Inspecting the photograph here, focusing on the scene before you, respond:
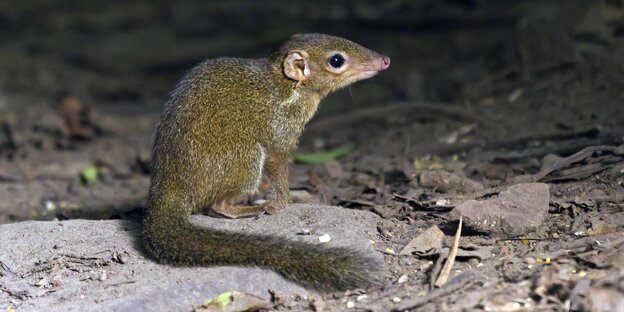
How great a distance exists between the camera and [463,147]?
718 cm

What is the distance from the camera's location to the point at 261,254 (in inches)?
187

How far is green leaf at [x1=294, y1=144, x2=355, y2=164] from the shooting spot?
7.93 m

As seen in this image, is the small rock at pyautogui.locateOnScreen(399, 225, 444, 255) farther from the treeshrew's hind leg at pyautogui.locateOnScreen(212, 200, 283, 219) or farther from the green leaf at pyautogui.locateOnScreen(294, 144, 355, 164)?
the green leaf at pyautogui.locateOnScreen(294, 144, 355, 164)

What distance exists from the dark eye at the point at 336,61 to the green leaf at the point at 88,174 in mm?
2989

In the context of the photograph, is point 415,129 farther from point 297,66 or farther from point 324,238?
point 324,238

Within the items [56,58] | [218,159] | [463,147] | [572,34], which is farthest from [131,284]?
[56,58]

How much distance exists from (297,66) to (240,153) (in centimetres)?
84

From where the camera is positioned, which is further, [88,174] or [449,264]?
[88,174]

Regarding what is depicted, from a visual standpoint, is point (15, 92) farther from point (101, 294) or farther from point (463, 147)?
point (101, 294)

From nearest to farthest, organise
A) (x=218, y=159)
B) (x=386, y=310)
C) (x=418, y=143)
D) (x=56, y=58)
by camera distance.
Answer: (x=386, y=310), (x=218, y=159), (x=418, y=143), (x=56, y=58)

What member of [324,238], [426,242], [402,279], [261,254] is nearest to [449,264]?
[402,279]

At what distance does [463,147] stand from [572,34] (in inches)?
76.7

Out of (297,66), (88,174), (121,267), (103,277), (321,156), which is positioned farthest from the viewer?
(88,174)

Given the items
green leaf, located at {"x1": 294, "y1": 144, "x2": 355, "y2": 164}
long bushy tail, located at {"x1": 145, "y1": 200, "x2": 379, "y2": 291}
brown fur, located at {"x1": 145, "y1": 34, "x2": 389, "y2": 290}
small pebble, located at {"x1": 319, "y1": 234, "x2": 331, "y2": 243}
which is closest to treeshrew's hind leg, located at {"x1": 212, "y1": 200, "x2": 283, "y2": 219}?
brown fur, located at {"x1": 145, "y1": 34, "x2": 389, "y2": 290}
